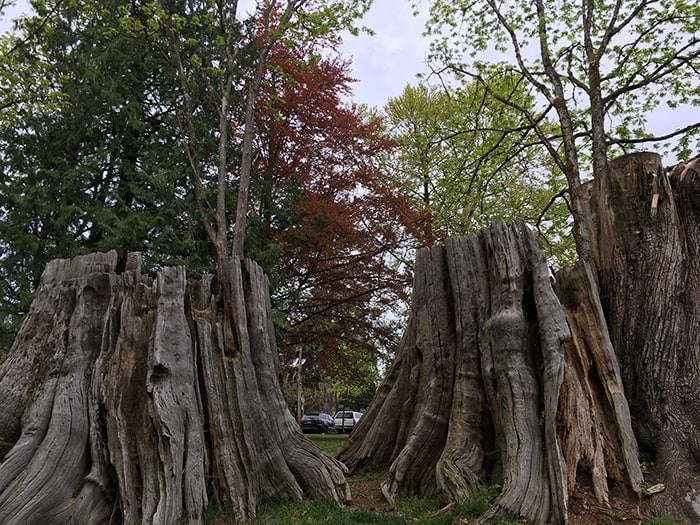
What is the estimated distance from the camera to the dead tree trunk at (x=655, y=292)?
4910mm

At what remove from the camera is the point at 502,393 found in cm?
505

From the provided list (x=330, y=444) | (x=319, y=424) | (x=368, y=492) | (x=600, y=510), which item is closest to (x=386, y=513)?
(x=368, y=492)

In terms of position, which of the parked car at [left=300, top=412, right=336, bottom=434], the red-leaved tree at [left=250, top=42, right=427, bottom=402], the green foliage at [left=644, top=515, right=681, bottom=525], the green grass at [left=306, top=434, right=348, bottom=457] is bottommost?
the parked car at [left=300, top=412, right=336, bottom=434]

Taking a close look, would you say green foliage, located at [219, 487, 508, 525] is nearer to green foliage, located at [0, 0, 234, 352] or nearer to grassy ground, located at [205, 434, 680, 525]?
grassy ground, located at [205, 434, 680, 525]

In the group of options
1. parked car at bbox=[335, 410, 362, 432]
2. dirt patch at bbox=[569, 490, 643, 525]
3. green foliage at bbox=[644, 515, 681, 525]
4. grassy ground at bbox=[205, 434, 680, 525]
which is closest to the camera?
green foliage at bbox=[644, 515, 681, 525]

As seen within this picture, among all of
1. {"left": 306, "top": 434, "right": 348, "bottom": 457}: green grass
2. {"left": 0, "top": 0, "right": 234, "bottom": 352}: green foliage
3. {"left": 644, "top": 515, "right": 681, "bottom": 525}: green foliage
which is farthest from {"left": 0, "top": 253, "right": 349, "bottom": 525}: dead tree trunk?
{"left": 0, "top": 0, "right": 234, "bottom": 352}: green foliage

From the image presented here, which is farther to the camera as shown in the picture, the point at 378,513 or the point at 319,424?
the point at 319,424

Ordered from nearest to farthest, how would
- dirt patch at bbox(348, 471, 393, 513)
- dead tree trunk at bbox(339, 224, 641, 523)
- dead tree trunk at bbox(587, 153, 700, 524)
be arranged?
1. dead tree trunk at bbox(339, 224, 641, 523)
2. dead tree trunk at bbox(587, 153, 700, 524)
3. dirt patch at bbox(348, 471, 393, 513)

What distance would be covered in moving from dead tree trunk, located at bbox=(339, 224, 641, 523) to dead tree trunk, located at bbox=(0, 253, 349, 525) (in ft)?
3.76

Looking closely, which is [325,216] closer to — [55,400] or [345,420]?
[55,400]

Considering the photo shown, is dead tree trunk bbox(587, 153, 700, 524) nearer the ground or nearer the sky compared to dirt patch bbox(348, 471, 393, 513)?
nearer the sky

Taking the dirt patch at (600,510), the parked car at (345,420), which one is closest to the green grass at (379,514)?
the dirt patch at (600,510)

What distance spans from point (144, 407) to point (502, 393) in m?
3.56

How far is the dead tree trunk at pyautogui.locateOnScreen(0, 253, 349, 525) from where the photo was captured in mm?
4609
